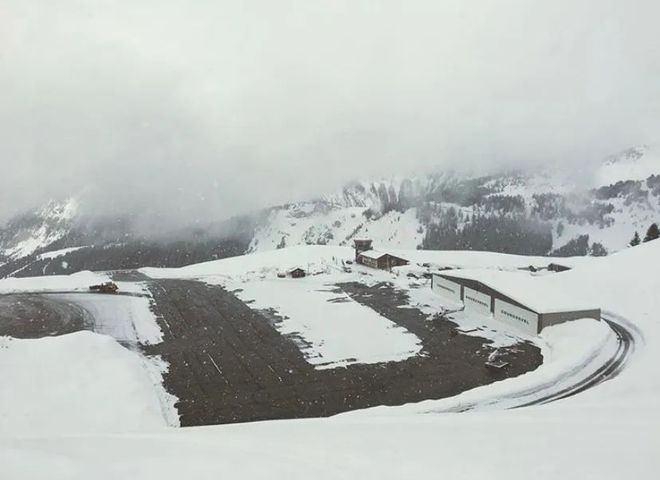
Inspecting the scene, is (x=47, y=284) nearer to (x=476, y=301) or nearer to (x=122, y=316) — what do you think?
(x=122, y=316)

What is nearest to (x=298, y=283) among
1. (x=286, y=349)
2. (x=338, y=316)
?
(x=338, y=316)

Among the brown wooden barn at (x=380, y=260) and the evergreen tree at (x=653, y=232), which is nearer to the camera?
the brown wooden barn at (x=380, y=260)

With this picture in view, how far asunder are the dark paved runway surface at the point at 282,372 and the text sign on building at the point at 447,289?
587 centimetres

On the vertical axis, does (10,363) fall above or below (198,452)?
below

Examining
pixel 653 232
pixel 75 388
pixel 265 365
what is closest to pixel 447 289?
pixel 265 365

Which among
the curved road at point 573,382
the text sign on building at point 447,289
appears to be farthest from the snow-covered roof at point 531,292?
the curved road at point 573,382

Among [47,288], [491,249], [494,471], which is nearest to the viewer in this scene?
[494,471]

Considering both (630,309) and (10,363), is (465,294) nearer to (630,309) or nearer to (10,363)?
(630,309)

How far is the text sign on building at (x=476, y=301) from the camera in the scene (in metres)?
41.2

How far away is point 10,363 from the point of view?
2542 centimetres

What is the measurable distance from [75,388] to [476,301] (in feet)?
106

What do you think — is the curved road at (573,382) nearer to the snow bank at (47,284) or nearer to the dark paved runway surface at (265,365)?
the dark paved runway surface at (265,365)

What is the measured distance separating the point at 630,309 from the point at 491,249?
13783 cm

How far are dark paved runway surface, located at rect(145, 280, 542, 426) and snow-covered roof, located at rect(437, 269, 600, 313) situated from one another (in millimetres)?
4663
